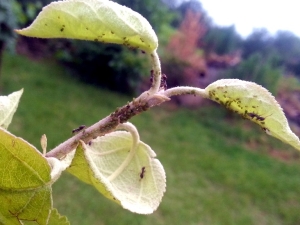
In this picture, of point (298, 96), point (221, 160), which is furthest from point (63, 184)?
point (298, 96)

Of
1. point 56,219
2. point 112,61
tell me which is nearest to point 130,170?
point 56,219

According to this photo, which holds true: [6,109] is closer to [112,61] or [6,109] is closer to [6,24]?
[6,24]

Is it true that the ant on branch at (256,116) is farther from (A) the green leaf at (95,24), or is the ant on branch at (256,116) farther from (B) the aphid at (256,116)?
(A) the green leaf at (95,24)

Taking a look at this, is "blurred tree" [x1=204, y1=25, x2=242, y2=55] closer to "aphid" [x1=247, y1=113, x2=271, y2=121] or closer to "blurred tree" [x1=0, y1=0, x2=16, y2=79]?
"blurred tree" [x1=0, y1=0, x2=16, y2=79]

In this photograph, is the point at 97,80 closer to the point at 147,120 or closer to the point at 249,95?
the point at 147,120

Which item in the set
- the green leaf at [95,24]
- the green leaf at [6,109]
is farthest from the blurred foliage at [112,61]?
the green leaf at [95,24]

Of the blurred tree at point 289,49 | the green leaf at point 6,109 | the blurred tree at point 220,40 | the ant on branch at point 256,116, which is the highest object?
the ant on branch at point 256,116

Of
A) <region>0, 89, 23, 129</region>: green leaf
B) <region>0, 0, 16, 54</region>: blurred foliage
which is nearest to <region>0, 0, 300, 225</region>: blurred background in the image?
<region>0, 0, 16, 54</region>: blurred foliage
